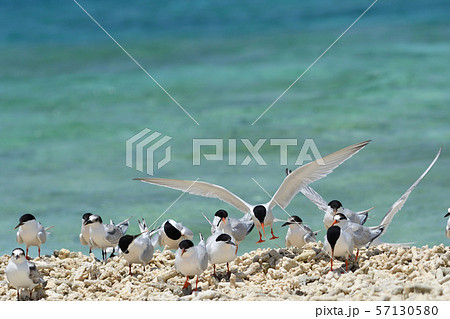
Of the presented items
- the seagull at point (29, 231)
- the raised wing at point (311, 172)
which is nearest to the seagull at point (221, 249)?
the raised wing at point (311, 172)

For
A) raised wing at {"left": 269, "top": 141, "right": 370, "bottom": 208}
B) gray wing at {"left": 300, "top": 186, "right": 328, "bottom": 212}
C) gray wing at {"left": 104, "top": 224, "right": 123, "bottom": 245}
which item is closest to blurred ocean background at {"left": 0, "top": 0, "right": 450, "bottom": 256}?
gray wing at {"left": 300, "top": 186, "right": 328, "bottom": 212}

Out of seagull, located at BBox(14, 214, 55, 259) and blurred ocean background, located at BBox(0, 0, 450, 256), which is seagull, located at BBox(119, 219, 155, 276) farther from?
blurred ocean background, located at BBox(0, 0, 450, 256)

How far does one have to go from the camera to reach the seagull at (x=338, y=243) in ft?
19.3

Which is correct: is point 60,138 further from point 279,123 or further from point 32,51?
point 32,51

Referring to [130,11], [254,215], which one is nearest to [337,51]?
[130,11]

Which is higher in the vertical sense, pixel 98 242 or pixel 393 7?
pixel 393 7

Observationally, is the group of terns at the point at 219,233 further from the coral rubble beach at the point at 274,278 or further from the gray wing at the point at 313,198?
the coral rubble beach at the point at 274,278

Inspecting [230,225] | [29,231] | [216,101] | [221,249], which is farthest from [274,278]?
[216,101]

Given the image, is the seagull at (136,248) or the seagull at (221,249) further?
the seagull at (136,248)

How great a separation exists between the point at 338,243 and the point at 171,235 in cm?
149

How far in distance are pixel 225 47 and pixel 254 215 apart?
40.2ft

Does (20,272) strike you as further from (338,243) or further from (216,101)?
Result: (216,101)

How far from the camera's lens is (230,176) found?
11523 mm

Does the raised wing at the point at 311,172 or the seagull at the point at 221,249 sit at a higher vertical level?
the raised wing at the point at 311,172
